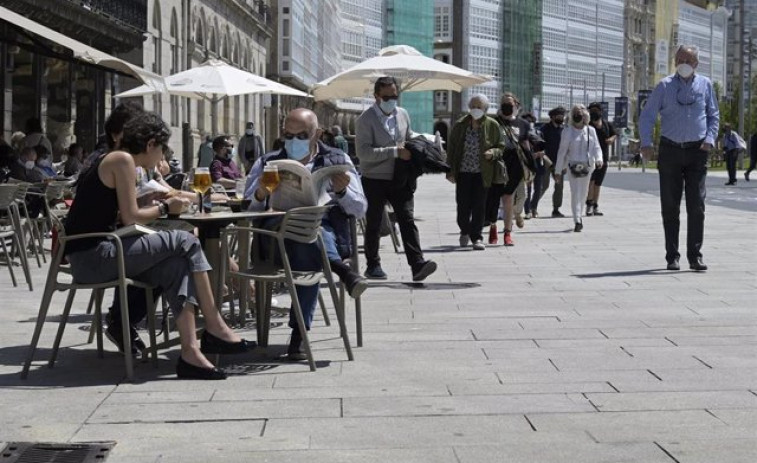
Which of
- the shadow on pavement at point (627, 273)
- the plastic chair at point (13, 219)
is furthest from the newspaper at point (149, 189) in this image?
the shadow on pavement at point (627, 273)

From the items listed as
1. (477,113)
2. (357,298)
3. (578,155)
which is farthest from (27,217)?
(578,155)

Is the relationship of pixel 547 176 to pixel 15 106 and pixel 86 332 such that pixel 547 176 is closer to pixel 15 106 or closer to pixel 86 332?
pixel 15 106

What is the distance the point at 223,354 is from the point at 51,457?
7.47 ft

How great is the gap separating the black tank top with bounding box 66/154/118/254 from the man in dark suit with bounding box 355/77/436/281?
5.25m

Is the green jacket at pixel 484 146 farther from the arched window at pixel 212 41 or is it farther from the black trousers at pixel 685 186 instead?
the arched window at pixel 212 41

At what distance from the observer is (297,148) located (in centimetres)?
913

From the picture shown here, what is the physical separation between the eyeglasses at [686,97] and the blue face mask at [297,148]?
5.52 m

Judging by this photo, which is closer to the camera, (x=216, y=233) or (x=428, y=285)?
(x=216, y=233)

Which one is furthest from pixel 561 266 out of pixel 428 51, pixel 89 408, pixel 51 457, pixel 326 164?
pixel 428 51

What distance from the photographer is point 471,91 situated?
6004 inches

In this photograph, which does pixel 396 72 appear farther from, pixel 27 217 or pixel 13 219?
pixel 13 219

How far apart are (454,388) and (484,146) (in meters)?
9.46

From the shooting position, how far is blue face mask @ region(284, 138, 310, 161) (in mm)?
9109

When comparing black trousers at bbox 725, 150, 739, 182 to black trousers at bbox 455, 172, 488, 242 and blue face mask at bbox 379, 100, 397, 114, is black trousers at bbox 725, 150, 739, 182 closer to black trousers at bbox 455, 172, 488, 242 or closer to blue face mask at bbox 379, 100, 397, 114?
black trousers at bbox 455, 172, 488, 242
